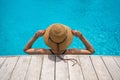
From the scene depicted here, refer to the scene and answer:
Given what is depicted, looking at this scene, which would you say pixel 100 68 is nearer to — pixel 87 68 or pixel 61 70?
pixel 87 68

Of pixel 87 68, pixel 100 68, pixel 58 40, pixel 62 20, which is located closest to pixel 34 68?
pixel 58 40

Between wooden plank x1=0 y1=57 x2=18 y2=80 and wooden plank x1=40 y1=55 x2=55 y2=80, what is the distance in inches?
17.8

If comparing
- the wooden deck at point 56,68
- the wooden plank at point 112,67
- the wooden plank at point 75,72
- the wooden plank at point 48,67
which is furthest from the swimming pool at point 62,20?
the wooden plank at point 75,72

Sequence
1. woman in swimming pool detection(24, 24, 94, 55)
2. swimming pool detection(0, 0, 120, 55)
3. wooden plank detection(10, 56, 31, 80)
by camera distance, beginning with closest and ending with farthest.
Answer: wooden plank detection(10, 56, 31, 80) → woman in swimming pool detection(24, 24, 94, 55) → swimming pool detection(0, 0, 120, 55)

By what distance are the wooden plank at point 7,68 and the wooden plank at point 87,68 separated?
1.02 metres

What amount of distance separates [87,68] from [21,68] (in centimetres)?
95

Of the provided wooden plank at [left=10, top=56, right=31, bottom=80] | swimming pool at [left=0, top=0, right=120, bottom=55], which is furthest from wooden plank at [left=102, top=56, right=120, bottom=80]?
swimming pool at [left=0, top=0, right=120, bottom=55]

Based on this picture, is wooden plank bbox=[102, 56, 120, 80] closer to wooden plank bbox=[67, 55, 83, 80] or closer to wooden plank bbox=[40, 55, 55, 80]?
wooden plank bbox=[67, 55, 83, 80]

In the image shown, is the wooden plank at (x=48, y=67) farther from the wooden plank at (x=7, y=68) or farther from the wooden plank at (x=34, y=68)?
the wooden plank at (x=7, y=68)

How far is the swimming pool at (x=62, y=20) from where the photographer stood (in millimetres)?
6078

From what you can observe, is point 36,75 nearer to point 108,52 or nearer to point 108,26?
point 108,52

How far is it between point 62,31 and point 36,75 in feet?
2.30

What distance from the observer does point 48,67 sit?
10.2ft

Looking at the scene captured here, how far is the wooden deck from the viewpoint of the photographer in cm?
289
